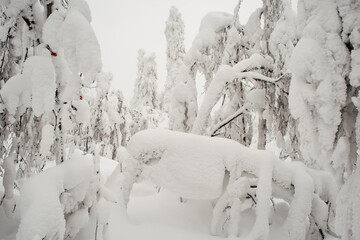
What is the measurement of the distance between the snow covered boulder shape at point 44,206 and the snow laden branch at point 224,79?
2.76 m

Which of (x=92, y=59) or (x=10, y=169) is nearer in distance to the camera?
(x=92, y=59)

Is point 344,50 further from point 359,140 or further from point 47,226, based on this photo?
point 47,226

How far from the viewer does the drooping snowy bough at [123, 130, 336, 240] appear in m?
2.63

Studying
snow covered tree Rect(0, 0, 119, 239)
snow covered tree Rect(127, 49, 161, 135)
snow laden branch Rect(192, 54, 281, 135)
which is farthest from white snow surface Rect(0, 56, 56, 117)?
snow covered tree Rect(127, 49, 161, 135)

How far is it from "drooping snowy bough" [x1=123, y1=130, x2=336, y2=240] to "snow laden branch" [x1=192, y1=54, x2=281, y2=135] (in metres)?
1.44

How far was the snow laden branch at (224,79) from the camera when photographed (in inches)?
159

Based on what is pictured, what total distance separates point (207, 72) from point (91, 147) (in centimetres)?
784

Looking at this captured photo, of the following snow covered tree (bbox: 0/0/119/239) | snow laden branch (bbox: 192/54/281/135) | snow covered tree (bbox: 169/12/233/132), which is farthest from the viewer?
snow covered tree (bbox: 169/12/233/132)

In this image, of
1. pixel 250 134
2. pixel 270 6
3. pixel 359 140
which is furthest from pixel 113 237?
pixel 270 6

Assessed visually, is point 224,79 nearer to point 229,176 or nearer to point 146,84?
point 229,176

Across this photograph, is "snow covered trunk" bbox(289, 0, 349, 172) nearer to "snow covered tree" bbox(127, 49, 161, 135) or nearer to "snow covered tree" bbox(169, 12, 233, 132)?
"snow covered tree" bbox(169, 12, 233, 132)

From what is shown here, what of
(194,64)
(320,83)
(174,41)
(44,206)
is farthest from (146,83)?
(44,206)

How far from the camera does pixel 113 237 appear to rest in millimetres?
2490

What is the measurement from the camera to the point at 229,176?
2.94 m
